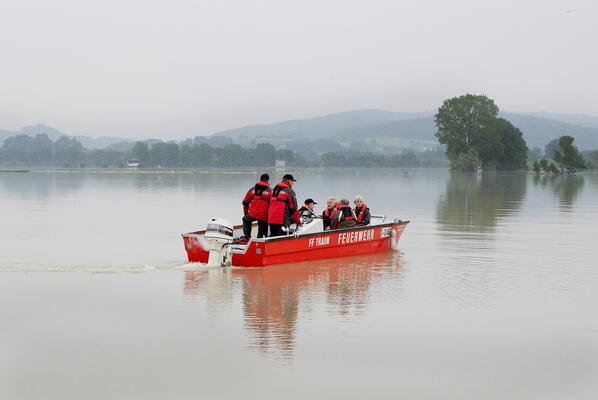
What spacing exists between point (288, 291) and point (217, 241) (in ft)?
10.1

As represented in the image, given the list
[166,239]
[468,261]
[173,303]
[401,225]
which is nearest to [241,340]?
[173,303]

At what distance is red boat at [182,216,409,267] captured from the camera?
19.2 metres

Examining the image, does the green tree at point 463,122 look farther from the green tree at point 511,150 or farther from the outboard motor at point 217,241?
the outboard motor at point 217,241

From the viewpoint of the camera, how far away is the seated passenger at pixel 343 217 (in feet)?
74.1

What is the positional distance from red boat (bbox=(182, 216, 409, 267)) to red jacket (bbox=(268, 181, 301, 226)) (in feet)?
1.56

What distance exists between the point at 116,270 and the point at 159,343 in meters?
7.14

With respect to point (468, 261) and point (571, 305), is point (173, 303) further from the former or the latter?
point (468, 261)

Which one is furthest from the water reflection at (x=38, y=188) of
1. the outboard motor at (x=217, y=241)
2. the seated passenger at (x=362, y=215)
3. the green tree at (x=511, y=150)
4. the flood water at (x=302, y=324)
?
the green tree at (x=511, y=150)

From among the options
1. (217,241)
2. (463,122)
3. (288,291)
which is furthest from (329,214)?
(463,122)

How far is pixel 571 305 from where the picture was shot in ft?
50.4

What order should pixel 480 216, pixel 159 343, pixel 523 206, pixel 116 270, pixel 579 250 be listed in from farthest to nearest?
pixel 523 206 → pixel 480 216 → pixel 579 250 → pixel 116 270 → pixel 159 343

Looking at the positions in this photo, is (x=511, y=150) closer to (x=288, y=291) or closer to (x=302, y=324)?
(x=288, y=291)

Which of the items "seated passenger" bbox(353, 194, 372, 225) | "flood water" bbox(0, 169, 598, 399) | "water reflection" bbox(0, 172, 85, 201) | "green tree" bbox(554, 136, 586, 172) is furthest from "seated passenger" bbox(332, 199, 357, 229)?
"green tree" bbox(554, 136, 586, 172)

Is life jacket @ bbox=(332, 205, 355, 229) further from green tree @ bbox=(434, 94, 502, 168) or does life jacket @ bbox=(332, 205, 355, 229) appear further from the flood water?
green tree @ bbox=(434, 94, 502, 168)
